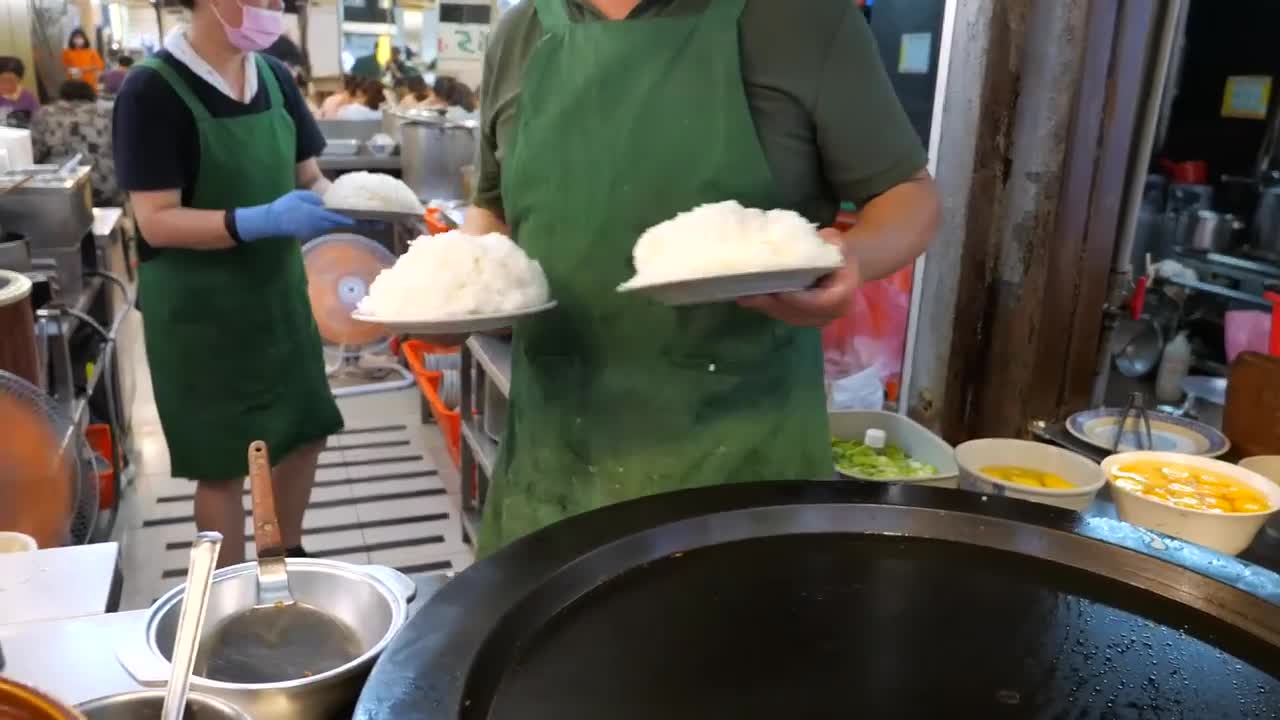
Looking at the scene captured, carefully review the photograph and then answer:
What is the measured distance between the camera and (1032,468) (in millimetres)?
1773

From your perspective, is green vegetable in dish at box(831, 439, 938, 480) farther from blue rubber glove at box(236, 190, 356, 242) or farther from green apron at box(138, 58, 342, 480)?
green apron at box(138, 58, 342, 480)

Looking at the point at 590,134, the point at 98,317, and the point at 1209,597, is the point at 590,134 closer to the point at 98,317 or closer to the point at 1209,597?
the point at 1209,597

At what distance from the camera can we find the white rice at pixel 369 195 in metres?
2.51

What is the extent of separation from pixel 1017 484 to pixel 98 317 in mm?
3437

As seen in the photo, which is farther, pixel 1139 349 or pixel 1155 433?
pixel 1139 349

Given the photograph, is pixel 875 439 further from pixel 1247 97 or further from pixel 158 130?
pixel 1247 97

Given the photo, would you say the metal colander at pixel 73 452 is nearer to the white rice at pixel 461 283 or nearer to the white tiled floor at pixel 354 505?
the white rice at pixel 461 283

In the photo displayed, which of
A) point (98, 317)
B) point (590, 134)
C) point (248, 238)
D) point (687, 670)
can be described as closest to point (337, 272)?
point (98, 317)

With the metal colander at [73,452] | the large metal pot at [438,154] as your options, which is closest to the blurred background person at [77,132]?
the large metal pot at [438,154]

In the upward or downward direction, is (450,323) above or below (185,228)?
above

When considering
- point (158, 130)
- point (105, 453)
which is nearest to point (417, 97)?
point (105, 453)

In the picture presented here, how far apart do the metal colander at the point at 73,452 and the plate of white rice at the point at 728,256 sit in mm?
1160

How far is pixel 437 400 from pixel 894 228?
3215mm

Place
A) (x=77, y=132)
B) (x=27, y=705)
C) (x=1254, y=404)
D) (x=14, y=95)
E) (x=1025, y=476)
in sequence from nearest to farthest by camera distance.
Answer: (x=27, y=705), (x=1025, y=476), (x=1254, y=404), (x=77, y=132), (x=14, y=95)
